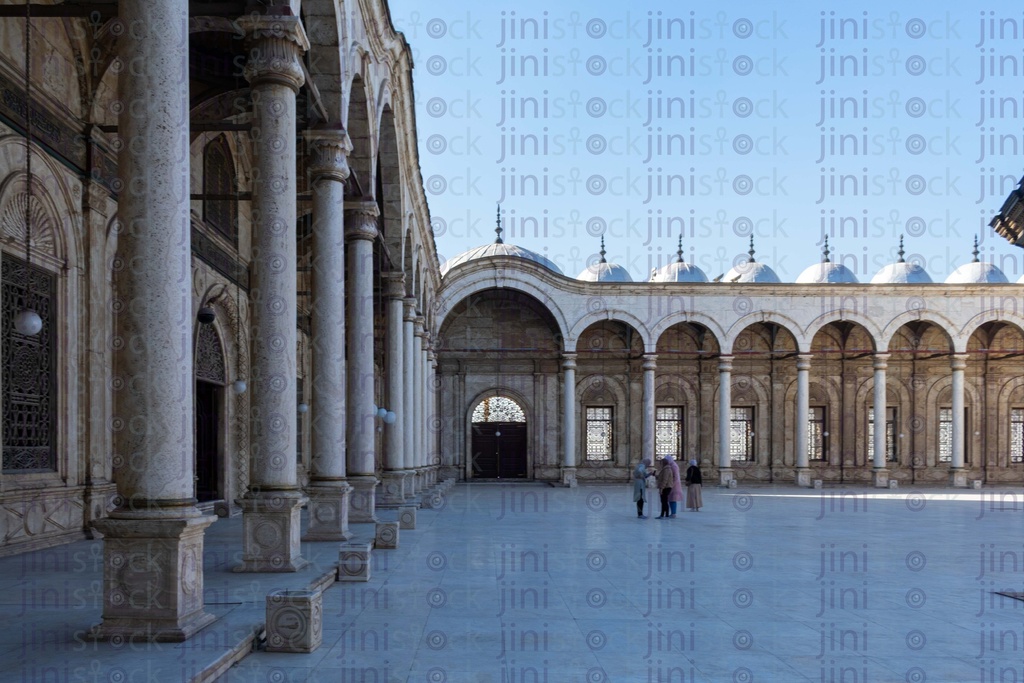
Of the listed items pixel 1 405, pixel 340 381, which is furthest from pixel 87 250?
pixel 340 381

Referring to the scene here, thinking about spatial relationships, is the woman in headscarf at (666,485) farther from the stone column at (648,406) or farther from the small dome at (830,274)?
the small dome at (830,274)

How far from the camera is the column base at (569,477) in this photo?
32094mm

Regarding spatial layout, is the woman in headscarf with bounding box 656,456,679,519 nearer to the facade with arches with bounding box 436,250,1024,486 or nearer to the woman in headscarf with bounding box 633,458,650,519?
the woman in headscarf with bounding box 633,458,650,519

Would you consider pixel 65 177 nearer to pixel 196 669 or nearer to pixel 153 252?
pixel 153 252

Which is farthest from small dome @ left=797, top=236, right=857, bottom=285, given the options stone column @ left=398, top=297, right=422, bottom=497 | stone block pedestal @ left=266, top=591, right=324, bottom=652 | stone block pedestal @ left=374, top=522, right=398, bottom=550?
stone block pedestal @ left=266, top=591, right=324, bottom=652

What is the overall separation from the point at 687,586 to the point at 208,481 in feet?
32.7

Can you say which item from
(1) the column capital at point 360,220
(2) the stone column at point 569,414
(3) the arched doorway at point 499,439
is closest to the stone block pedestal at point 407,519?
(1) the column capital at point 360,220

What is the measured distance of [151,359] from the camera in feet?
19.6

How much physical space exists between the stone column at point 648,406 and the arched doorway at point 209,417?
1796 cm

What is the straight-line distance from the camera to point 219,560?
31.7ft

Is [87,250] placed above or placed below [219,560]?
above

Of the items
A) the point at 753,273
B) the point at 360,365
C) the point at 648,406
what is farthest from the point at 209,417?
the point at 753,273

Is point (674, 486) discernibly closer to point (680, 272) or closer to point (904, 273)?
point (680, 272)

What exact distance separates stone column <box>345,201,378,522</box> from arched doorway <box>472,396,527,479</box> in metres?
22.0
